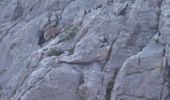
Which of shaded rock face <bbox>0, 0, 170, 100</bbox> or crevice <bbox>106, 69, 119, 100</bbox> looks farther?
crevice <bbox>106, 69, 119, 100</bbox>

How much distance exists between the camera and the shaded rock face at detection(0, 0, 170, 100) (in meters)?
21.9

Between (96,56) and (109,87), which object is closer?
(109,87)

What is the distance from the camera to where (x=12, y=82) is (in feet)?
91.2

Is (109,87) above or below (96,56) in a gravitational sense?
below

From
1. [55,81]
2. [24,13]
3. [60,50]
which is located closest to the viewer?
[55,81]

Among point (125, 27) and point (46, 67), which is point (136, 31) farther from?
point (46, 67)

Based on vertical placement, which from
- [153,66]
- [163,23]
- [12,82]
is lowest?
[12,82]

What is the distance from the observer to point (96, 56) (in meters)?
24.1

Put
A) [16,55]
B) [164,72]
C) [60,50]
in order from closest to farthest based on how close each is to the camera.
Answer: [164,72]
[60,50]
[16,55]

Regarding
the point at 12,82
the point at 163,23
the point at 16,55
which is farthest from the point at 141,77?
the point at 16,55

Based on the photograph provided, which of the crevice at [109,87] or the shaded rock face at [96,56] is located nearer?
the shaded rock face at [96,56]

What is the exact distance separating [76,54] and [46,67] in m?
1.84

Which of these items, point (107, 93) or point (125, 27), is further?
point (125, 27)

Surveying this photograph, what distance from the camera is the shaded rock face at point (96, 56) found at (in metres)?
21.9
